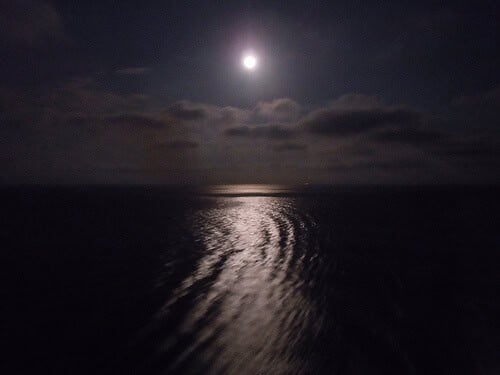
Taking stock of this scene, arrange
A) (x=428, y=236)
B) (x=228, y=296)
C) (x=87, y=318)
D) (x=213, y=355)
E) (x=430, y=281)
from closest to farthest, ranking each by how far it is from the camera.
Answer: (x=213, y=355) → (x=87, y=318) → (x=228, y=296) → (x=430, y=281) → (x=428, y=236)

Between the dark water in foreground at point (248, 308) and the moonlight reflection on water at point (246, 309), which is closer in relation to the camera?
the dark water in foreground at point (248, 308)

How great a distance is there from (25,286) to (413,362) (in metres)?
18.7

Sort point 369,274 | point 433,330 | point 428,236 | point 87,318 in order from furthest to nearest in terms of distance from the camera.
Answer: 1. point 428,236
2. point 369,274
3. point 87,318
4. point 433,330

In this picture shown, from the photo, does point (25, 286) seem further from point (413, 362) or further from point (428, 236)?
point (428, 236)

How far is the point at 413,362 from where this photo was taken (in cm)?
800

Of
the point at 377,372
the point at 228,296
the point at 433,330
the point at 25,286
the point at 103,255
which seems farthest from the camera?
the point at 103,255

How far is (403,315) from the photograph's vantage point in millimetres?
11070

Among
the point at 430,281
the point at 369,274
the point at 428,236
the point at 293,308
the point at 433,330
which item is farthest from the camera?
the point at 428,236

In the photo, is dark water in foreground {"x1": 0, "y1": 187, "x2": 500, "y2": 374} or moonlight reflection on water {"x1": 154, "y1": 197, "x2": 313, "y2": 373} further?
moonlight reflection on water {"x1": 154, "y1": 197, "x2": 313, "y2": 373}

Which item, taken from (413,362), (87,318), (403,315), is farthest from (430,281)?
(87,318)

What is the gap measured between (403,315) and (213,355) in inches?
335

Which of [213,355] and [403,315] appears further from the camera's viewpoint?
[403,315]

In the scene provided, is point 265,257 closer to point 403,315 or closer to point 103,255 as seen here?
point 403,315

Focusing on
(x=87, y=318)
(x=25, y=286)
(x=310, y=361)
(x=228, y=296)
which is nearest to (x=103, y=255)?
(x=25, y=286)
